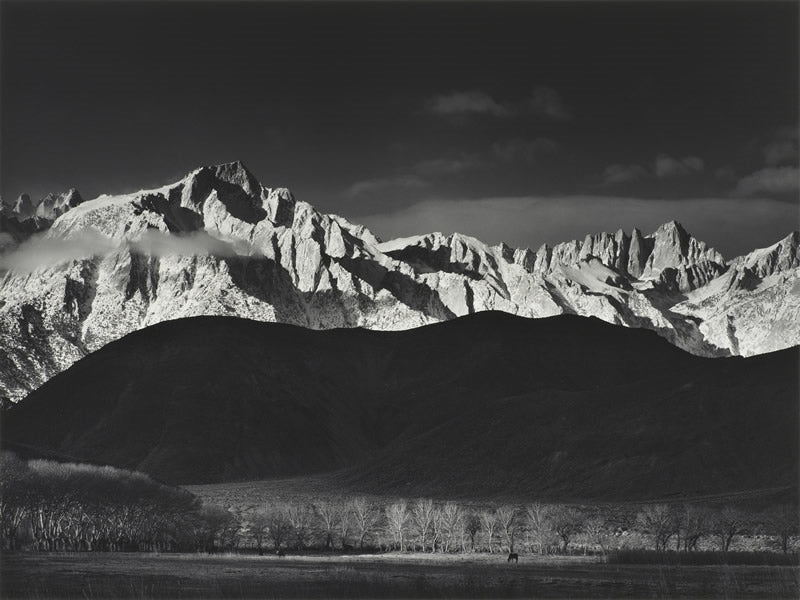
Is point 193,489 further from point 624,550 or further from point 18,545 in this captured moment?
point 624,550

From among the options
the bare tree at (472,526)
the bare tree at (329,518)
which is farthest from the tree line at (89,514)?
the bare tree at (472,526)

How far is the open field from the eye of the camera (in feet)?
246

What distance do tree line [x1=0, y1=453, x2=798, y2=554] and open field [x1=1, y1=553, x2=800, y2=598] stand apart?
1059cm

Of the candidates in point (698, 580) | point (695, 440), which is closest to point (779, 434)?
point (695, 440)

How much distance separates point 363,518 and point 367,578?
45435 millimetres

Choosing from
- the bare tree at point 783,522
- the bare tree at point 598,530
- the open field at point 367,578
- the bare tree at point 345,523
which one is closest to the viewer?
the open field at point 367,578

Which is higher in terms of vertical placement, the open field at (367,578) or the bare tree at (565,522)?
the bare tree at (565,522)

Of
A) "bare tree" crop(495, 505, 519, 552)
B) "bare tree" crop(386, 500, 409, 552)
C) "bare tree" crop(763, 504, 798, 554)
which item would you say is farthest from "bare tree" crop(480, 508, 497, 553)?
"bare tree" crop(763, 504, 798, 554)

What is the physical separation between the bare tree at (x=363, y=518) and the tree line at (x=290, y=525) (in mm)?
267

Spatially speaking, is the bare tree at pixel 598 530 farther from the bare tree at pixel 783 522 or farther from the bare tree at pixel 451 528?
the bare tree at pixel 783 522

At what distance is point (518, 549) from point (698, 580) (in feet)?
131

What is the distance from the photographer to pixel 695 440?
19550 cm

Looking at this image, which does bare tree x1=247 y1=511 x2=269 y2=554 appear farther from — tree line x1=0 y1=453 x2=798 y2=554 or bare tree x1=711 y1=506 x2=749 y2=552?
bare tree x1=711 y1=506 x2=749 y2=552

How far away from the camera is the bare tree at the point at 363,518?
13100cm
